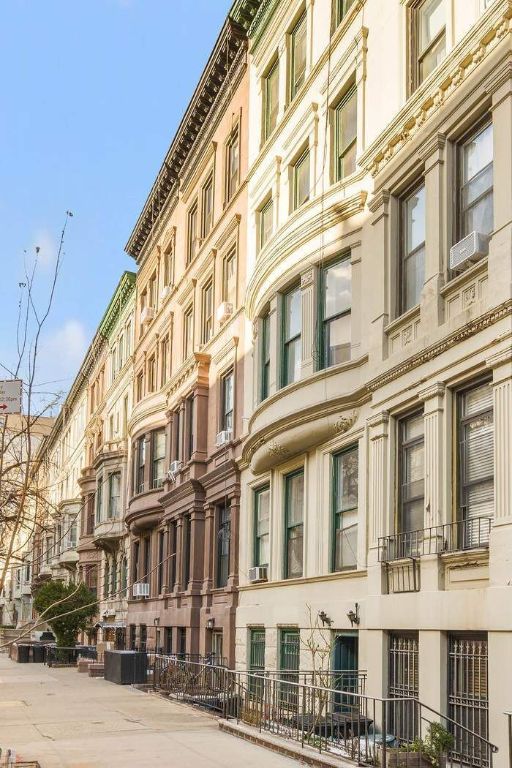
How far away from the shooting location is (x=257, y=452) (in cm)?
2138

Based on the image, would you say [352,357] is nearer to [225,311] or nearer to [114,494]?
[225,311]

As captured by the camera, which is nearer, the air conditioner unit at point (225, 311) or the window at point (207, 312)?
the air conditioner unit at point (225, 311)

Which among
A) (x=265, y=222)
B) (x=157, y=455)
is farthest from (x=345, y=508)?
(x=157, y=455)

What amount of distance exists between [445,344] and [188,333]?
1922 cm

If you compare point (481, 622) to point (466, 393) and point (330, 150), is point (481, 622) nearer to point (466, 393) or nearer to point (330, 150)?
point (466, 393)

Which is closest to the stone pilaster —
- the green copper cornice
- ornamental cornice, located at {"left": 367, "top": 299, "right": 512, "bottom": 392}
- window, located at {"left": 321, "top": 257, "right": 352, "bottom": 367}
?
window, located at {"left": 321, "top": 257, "right": 352, "bottom": 367}

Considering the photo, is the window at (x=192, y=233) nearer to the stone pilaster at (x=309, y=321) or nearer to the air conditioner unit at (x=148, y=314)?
the air conditioner unit at (x=148, y=314)

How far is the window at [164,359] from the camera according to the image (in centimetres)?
3553

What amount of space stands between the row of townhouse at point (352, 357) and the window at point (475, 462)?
3cm

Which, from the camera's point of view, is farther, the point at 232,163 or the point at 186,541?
the point at 186,541

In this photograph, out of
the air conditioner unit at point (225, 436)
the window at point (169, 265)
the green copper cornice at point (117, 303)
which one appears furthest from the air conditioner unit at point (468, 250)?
the green copper cornice at point (117, 303)

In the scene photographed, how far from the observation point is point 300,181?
22.0 metres

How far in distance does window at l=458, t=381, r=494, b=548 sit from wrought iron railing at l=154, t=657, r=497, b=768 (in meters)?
2.39

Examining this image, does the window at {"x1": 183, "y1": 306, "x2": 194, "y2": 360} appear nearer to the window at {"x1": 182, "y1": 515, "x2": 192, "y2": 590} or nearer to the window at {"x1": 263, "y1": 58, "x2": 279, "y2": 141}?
the window at {"x1": 182, "y1": 515, "x2": 192, "y2": 590}
